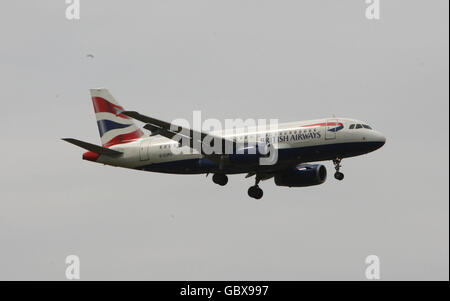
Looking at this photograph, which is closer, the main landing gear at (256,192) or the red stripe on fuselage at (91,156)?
the main landing gear at (256,192)

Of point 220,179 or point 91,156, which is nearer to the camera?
point 220,179

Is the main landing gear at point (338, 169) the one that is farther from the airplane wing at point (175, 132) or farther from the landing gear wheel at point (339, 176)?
the airplane wing at point (175, 132)

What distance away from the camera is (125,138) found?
85000 mm

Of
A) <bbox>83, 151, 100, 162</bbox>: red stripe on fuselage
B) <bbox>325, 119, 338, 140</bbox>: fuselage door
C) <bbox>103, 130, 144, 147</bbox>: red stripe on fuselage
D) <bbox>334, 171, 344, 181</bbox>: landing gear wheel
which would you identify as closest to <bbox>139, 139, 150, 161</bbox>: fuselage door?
<bbox>103, 130, 144, 147</bbox>: red stripe on fuselage

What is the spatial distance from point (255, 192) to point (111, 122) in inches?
512

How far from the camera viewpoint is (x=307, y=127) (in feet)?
250

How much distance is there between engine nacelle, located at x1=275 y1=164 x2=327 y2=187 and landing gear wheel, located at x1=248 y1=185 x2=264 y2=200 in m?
2.13

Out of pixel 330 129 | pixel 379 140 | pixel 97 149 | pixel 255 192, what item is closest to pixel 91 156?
pixel 97 149

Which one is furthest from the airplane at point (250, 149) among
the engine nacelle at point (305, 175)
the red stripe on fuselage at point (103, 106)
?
the red stripe on fuselage at point (103, 106)

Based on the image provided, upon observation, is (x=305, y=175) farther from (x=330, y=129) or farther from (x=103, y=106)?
(x=103, y=106)

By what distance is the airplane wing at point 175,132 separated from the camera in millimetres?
71062

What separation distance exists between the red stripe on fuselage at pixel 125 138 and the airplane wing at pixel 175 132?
842 centimetres
